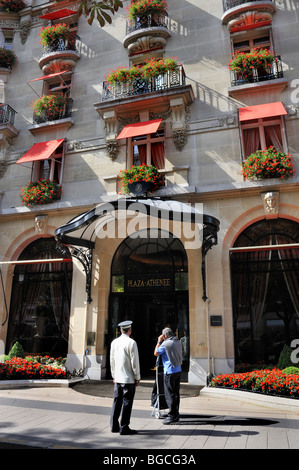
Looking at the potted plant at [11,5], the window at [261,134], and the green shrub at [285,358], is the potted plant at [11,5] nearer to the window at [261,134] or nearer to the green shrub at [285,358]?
the window at [261,134]

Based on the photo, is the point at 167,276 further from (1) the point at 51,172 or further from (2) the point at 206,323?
(1) the point at 51,172

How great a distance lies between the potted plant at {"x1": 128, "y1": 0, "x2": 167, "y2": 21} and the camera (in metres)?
14.6

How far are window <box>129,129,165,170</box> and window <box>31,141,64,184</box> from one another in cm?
320

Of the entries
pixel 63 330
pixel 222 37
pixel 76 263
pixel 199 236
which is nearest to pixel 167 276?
pixel 199 236

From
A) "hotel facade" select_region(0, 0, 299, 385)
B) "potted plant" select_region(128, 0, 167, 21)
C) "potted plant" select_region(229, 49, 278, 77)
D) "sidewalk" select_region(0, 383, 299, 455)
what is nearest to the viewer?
"sidewalk" select_region(0, 383, 299, 455)

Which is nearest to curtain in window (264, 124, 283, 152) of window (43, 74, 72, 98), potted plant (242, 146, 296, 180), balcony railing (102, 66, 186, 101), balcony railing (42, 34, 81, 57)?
potted plant (242, 146, 296, 180)

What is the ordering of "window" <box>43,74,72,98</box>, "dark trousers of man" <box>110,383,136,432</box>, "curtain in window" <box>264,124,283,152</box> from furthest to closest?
"window" <box>43,74,72,98</box> < "curtain in window" <box>264,124,283,152</box> < "dark trousers of man" <box>110,383,136,432</box>

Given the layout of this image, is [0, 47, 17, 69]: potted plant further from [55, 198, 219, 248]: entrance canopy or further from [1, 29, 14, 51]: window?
[55, 198, 219, 248]: entrance canopy

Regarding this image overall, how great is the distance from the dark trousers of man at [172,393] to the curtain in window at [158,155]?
861 centimetres

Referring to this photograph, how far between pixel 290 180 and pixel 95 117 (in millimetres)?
8472

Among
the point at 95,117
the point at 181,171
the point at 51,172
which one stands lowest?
the point at 181,171

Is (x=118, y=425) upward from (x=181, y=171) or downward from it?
downward

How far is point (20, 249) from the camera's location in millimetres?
14344
